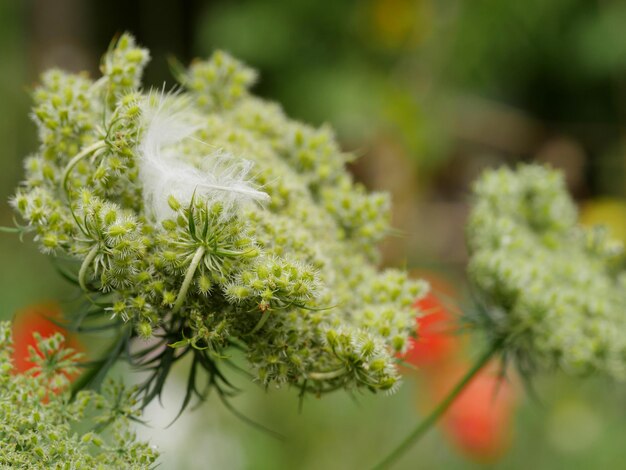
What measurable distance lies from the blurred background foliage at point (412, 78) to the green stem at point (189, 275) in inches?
171

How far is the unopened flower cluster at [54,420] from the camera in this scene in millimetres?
1446

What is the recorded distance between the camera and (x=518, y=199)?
2598 millimetres

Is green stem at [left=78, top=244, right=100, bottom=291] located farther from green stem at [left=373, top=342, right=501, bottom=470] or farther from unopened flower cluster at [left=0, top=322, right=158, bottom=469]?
green stem at [left=373, top=342, right=501, bottom=470]

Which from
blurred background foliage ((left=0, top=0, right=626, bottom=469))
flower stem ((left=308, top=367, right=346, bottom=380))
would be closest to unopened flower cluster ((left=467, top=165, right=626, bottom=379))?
flower stem ((left=308, top=367, right=346, bottom=380))

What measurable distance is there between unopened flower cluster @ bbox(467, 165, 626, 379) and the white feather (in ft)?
3.23

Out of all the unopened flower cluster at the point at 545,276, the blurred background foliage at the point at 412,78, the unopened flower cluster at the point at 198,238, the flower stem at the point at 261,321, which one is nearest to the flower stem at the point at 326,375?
the unopened flower cluster at the point at 198,238

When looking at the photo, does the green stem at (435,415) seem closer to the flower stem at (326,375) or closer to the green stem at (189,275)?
the flower stem at (326,375)

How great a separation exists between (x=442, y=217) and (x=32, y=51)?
4469 mm

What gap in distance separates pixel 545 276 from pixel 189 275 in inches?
50.9

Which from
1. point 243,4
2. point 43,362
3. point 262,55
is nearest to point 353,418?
point 43,362

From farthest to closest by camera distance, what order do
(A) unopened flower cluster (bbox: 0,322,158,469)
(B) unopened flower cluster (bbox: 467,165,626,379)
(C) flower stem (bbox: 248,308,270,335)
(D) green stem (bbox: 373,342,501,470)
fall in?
(B) unopened flower cluster (bbox: 467,165,626,379), (D) green stem (bbox: 373,342,501,470), (C) flower stem (bbox: 248,308,270,335), (A) unopened flower cluster (bbox: 0,322,158,469)

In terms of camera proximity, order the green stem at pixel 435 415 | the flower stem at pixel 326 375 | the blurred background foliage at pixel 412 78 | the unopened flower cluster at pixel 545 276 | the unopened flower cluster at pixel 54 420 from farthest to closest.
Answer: the blurred background foliage at pixel 412 78 < the unopened flower cluster at pixel 545 276 < the green stem at pixel 435 415 < the flower stem at pixel 326 375 < the unopened flower cluster at pixel 54 420

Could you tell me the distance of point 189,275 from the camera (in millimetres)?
1489

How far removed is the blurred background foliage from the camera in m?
7.23
